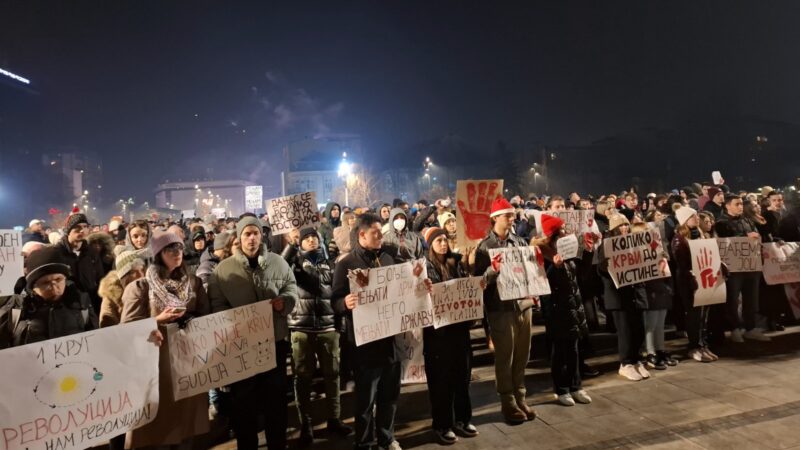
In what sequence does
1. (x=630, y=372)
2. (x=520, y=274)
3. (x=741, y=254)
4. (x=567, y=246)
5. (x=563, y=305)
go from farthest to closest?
(x=741, y=254), (x=630, y=372), (x=567, y=246), (x=563, y=305), (x=520, y=274)

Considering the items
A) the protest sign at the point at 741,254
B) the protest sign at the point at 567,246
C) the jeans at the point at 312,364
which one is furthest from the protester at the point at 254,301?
the protest sign at the point at 741,254

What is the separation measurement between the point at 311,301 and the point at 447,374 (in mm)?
1750

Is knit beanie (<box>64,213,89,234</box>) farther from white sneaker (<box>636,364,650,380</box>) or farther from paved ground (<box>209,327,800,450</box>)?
white sneaker (<box>636,364,650,380</box>)

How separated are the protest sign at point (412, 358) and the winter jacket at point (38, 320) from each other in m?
3.21

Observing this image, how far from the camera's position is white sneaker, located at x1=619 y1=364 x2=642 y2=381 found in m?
6.34

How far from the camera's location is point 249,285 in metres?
4.40

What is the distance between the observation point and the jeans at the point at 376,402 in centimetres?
448

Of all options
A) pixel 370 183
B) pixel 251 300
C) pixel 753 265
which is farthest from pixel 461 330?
pixel 370 183

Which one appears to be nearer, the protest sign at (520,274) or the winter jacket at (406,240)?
the protest sign at (520,274)

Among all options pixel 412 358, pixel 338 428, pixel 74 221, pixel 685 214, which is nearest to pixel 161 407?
pixel 338 428

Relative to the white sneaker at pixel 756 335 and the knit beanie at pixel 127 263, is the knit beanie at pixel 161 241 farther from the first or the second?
the white sneaker at pixel 756 335

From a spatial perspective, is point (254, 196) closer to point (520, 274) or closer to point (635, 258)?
point (520, 274)

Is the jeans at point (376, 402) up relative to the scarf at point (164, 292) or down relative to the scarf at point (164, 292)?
down

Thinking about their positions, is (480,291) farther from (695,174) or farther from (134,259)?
(695,174)
